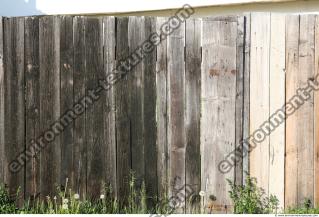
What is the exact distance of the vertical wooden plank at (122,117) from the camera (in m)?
4.75

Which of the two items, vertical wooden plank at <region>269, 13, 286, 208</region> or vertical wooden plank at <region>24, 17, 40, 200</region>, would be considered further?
vertical wooden plank at <region>24, 17, 40, 200</region>

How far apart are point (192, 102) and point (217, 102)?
0.23m

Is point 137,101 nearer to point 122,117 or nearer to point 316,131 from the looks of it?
point 122,117

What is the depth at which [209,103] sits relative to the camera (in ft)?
15.6

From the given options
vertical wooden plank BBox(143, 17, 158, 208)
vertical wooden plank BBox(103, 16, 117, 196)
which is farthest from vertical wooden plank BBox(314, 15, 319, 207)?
vertical wooden plank BBox(103, 16, 117, 196)

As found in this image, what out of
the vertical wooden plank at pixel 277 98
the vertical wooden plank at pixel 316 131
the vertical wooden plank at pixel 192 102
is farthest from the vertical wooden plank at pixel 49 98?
the vertical wooden plank at pixel 316 131

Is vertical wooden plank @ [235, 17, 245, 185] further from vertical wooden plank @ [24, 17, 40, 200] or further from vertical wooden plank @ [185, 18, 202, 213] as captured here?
vertical wooden plank @ [24, 17, 40, 200]

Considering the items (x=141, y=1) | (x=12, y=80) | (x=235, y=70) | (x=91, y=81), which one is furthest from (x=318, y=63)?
(x=141, y=1)

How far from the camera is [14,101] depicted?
4832 mm

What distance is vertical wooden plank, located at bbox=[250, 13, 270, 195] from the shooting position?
4695 mm

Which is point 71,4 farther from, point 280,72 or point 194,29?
point 280,72

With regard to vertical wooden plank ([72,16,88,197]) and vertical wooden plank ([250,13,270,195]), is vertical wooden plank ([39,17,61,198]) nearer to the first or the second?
vertical wooden plank ([72,16,88,197])

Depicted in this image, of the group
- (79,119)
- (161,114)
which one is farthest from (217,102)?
(79,119)

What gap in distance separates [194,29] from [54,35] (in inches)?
51.2
